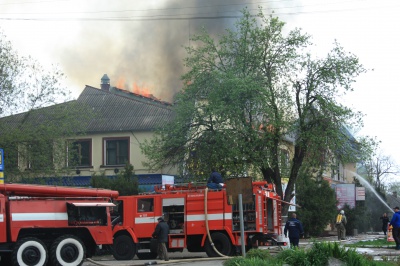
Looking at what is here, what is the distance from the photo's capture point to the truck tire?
2016cm

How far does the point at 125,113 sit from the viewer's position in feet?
161

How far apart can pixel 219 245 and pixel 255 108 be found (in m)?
9.49

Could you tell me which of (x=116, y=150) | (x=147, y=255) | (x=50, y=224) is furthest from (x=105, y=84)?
(x=50, y=224)

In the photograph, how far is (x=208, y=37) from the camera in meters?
35.5

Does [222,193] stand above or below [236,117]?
below

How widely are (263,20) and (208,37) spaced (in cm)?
274

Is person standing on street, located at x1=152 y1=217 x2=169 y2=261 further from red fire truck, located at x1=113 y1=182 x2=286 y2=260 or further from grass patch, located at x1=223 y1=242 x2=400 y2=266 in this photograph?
grass patch, located at x1=223 y1=242 x2=400 y2=266

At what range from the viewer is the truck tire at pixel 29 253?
20.2 meters

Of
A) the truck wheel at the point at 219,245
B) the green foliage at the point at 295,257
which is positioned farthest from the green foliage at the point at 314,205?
the green foliage at the point at 295,257

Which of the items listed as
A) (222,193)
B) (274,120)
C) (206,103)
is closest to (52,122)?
(206,103)

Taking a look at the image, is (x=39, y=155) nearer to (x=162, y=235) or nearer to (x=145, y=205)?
(x=145, y=205)

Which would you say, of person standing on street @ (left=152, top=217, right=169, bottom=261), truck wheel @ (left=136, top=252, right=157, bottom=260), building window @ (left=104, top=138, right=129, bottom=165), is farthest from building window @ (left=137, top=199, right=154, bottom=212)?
building window @ (left=104, top=138, right=129, bottom=165)

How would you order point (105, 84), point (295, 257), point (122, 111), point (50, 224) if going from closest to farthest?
point (295, 257)
point (50, 224)
point (122, 111)
point (105, 84)

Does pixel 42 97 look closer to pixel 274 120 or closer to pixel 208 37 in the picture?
pixel 208 37
